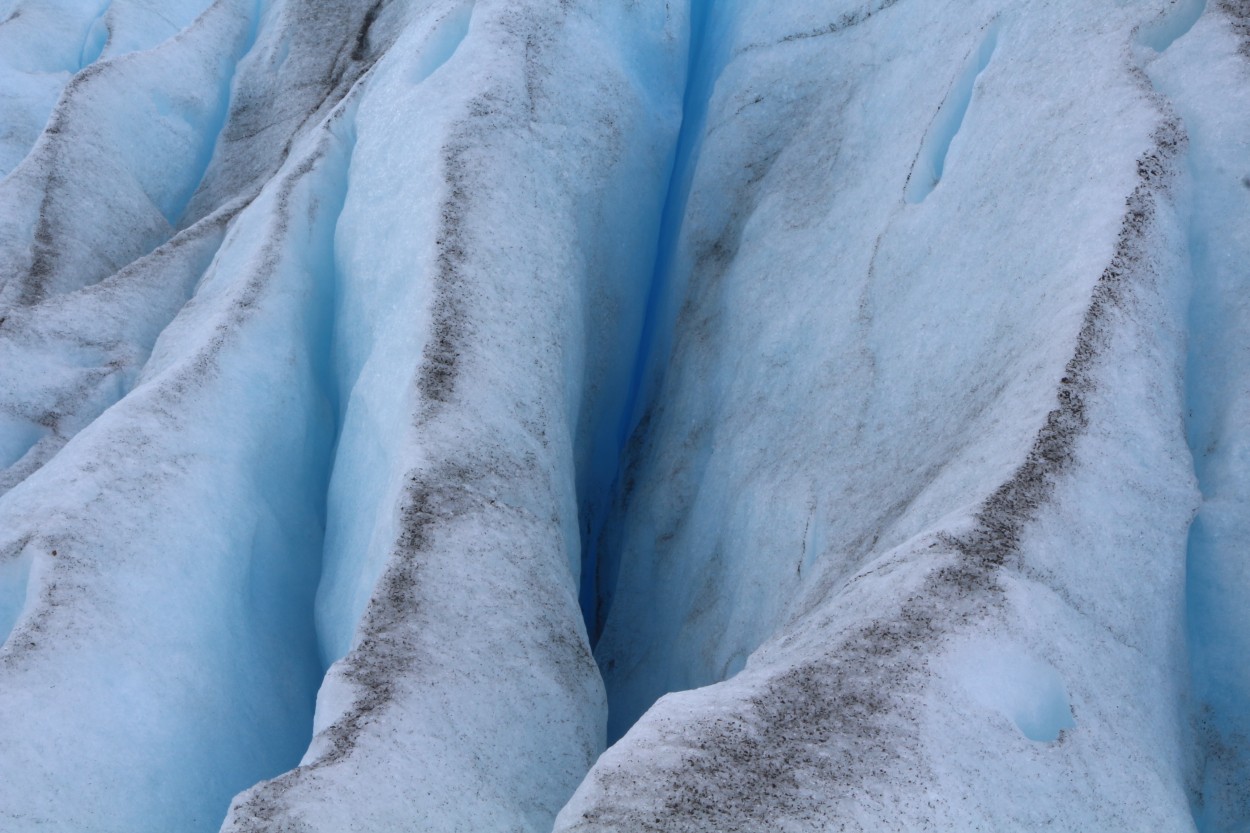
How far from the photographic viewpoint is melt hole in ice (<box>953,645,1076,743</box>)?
3.46 meters

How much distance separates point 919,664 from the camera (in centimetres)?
345

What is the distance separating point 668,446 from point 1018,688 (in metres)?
4.04

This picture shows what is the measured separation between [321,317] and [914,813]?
5.50 meters

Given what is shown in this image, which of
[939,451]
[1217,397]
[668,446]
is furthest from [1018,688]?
[668,446]

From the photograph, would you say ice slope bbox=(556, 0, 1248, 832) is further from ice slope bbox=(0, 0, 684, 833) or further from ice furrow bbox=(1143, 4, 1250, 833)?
ice slope bbox=(0, 0, 684, 833)

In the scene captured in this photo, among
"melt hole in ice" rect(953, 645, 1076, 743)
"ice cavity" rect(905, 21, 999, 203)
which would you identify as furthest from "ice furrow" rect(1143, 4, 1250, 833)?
"ice cavity" rect(905, 21, 999, 203)

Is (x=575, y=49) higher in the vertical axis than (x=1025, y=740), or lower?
higher

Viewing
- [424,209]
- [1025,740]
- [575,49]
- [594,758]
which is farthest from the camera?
[575,49]

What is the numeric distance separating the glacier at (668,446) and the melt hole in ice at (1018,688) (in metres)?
0.02

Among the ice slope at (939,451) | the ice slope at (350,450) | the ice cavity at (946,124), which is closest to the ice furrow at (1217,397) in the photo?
the ice slope at (939,451)

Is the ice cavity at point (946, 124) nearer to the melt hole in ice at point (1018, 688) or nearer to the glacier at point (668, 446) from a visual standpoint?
the glacier at point (668, 446)

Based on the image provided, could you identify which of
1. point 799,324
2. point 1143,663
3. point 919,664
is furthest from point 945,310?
point 919,664

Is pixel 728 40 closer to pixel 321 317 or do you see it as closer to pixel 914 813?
pixel 321 317

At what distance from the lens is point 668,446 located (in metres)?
7.36
